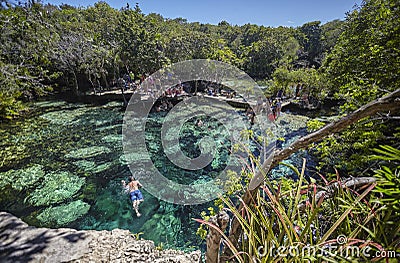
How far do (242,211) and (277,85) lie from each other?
1750 centimetres

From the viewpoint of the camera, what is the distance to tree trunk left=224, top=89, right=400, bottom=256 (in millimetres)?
839

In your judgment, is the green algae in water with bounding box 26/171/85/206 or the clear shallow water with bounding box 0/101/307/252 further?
the green algae in water with bounding box 26/171/85/206

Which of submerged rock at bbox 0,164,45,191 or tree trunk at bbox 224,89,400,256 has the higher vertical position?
tree trunk at bbox 224,89,400,256

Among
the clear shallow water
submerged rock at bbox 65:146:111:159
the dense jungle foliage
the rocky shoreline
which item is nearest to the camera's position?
the dense jungle foliage

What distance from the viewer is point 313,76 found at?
15.1 m

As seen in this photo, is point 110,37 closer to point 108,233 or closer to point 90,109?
point 90,109

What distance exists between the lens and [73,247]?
9.14ft

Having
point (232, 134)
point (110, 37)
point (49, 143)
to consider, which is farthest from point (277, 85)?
point (49, 143)

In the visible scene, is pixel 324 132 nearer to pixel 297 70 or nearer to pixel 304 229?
pixel 304 229

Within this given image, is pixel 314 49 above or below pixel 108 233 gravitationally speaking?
above

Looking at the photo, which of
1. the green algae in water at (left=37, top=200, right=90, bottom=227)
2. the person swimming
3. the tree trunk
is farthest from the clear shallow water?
the tree trunk

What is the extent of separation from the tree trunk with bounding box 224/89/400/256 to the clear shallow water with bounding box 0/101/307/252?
161 inches

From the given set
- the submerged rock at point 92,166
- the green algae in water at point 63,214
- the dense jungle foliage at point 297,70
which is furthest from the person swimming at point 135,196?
the dense jungle foliage at point 297,70

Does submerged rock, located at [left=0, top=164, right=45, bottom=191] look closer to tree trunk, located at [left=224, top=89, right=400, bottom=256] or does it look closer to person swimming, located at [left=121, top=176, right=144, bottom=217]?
person swimming, located at [left=121, top=176, right=144, bottom=217]
